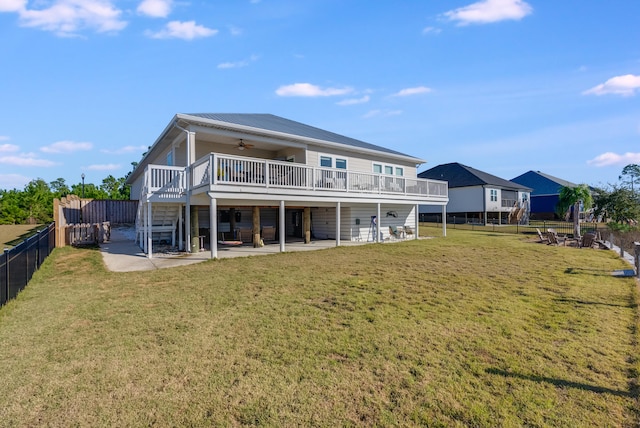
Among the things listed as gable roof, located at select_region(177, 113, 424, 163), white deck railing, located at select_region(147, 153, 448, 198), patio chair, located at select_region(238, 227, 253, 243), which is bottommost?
patio chair, located at select_region(238, 227, 253, 243)

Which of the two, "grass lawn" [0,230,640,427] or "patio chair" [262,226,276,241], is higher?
"patio chair" [262,226,276,241]

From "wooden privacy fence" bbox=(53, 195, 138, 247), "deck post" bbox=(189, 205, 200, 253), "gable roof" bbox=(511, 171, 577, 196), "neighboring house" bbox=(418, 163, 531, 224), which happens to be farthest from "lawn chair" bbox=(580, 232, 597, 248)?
"gable roof" bbox=(511, 171, 577, 196)

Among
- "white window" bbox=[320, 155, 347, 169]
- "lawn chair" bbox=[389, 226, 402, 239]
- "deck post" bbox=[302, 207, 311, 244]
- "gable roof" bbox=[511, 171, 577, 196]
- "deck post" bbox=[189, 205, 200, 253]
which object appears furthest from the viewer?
"gable roof" bbox=[511, 171, 577, 196]

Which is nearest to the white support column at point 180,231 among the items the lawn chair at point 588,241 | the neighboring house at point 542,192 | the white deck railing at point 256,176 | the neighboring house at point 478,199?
the white deck railing at point 256,176

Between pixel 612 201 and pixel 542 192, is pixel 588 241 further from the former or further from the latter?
pixel 542 192

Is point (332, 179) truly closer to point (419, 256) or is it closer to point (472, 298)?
point (419, 256)

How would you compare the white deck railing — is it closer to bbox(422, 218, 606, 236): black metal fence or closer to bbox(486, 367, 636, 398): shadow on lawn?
bbox(486, 367, 636, 398): shadow on lawn

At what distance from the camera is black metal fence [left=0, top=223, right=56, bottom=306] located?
5752 mm

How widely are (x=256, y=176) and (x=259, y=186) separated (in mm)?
450

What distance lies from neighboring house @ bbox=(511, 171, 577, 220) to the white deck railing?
39.1 meters

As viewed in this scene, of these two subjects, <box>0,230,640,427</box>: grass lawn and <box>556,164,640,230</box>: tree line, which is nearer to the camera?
<box>0,230,640,427</box>: grass lawn

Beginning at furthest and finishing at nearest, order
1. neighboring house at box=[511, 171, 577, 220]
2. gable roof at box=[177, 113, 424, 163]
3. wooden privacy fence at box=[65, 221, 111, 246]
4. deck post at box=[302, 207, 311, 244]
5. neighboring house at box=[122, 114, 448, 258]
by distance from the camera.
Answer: neighboring house at box=[511, 171, 577, 220]
deck post at box=[302, 207, 311, 244]
wooden privacy fence at box=[65, 221, 111, 246]
gable roof at box=[177, 113, 424, 163]
neighboring house at box=[122, 114, 448, 258]

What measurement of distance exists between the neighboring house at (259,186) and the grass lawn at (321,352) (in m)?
4.91

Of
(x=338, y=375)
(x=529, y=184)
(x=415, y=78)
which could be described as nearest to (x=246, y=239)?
(x=415, y=78)
